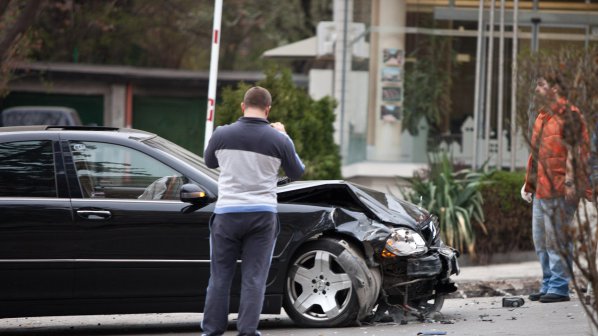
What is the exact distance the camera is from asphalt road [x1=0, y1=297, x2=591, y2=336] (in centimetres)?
830

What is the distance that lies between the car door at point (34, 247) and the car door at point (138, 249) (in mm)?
96

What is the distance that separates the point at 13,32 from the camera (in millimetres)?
14664

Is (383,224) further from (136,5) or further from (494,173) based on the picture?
(136,5)

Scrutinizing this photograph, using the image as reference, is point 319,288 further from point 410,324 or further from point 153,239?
point 153,239

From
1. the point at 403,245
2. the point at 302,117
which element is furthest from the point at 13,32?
the point at 403,245

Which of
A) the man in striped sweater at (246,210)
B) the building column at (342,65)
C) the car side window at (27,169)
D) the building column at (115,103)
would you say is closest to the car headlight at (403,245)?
the man in striped sweater at (246,210)

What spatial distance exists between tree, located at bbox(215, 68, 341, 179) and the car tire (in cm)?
616

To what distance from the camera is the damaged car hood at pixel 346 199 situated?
866cm

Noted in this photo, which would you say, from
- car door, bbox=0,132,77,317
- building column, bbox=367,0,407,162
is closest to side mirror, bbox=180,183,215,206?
car door, bbox=0,132,77,317

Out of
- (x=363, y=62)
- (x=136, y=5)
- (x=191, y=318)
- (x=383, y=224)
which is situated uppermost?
(x=136, y=5)

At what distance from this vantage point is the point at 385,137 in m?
18.6

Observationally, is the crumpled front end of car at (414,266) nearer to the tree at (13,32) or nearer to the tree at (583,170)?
the tree at (583,170)

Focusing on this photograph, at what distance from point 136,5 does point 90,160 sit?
2681cm

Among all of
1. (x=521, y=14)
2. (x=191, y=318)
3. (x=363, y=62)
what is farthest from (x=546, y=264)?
(x=363, y=62)
